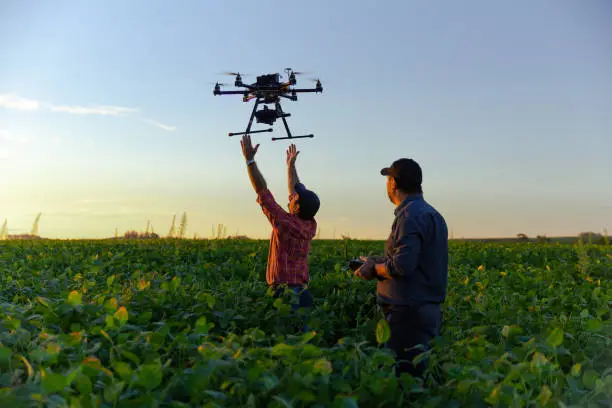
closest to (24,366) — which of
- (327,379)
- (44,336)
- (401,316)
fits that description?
(44,336)

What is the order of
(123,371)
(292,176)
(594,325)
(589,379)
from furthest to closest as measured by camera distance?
→ (292,176) → (594,325) → (589,379) → (123,371)

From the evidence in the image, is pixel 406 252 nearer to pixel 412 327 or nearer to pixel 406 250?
pixel 406 250

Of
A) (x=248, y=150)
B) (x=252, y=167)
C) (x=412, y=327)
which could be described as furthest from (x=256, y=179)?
(x=412, y=327)

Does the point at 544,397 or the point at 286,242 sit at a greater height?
the point at 286,242

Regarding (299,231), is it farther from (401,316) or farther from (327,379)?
(327,379)

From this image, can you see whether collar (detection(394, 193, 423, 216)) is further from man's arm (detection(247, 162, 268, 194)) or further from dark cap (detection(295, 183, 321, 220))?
man's arm (detection(247, 162, 268, 194))
